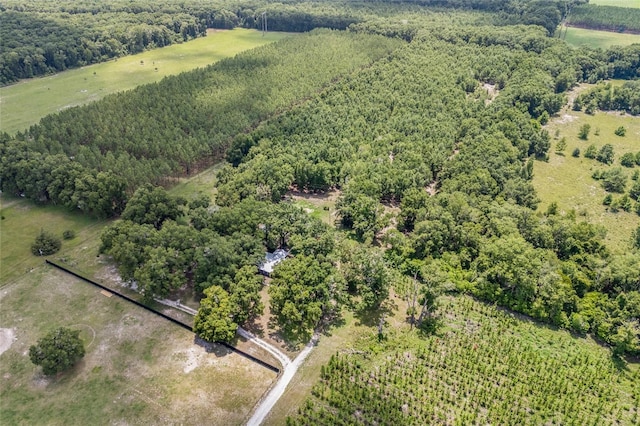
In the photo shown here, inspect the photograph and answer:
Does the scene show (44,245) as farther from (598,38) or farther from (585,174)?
(598,38)

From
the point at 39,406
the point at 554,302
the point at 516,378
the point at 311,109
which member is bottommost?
the point at 39,406

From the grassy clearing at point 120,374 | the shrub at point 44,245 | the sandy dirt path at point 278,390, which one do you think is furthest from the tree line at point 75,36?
the sandy dirt path at point 278,390

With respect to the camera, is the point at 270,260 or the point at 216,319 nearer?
the point at 216,319

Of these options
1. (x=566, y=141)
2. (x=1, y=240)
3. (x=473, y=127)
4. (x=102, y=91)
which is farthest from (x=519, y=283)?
(x=102, y=91)

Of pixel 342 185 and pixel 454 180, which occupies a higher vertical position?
pixel 454 180

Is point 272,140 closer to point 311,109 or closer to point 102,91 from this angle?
point 311,109

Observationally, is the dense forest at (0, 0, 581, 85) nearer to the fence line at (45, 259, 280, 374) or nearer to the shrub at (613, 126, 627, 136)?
the shrub at (613, 126, 627, 136)

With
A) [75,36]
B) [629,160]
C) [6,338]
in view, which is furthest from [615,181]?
[75,36]

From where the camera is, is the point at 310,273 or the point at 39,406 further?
the point at 310,273
